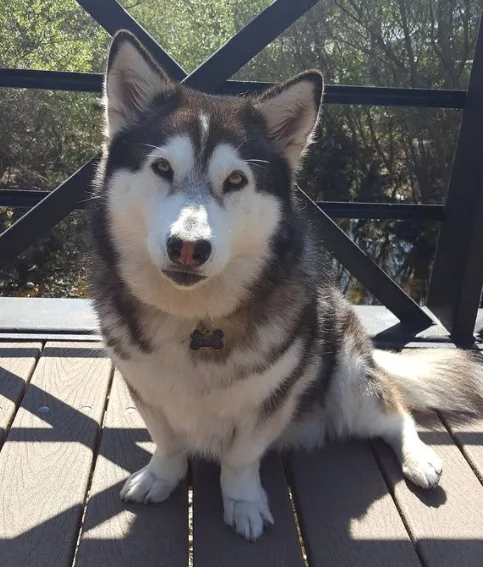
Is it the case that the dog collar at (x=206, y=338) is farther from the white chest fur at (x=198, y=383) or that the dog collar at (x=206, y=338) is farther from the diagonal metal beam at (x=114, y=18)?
the diagonal metal beam at (x=114, y=18)

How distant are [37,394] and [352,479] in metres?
1.26

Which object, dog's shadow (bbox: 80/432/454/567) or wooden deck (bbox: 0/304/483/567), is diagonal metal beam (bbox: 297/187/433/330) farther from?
dog's shadow (bbox: 80/432/454/567)

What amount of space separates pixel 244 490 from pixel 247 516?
0.10 metres

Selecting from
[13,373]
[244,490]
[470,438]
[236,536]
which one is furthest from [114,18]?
[470,438]

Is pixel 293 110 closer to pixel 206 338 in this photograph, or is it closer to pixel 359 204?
pixel 206 338

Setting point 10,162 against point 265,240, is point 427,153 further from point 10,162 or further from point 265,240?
point 265,240

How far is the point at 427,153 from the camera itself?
226 inches

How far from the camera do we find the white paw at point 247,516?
1.77 m

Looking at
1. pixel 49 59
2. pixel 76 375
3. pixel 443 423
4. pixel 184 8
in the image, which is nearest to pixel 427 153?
pixel 184 8

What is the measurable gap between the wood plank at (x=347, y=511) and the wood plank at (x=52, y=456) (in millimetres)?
708

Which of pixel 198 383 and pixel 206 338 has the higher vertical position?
pixel 206 338

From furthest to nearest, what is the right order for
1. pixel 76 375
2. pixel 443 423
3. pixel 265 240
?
pixel 76 375
pixel 443 423
pixel 265 240

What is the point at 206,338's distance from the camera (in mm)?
1764

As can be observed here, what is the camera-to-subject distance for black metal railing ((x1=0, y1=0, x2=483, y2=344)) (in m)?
2.40
